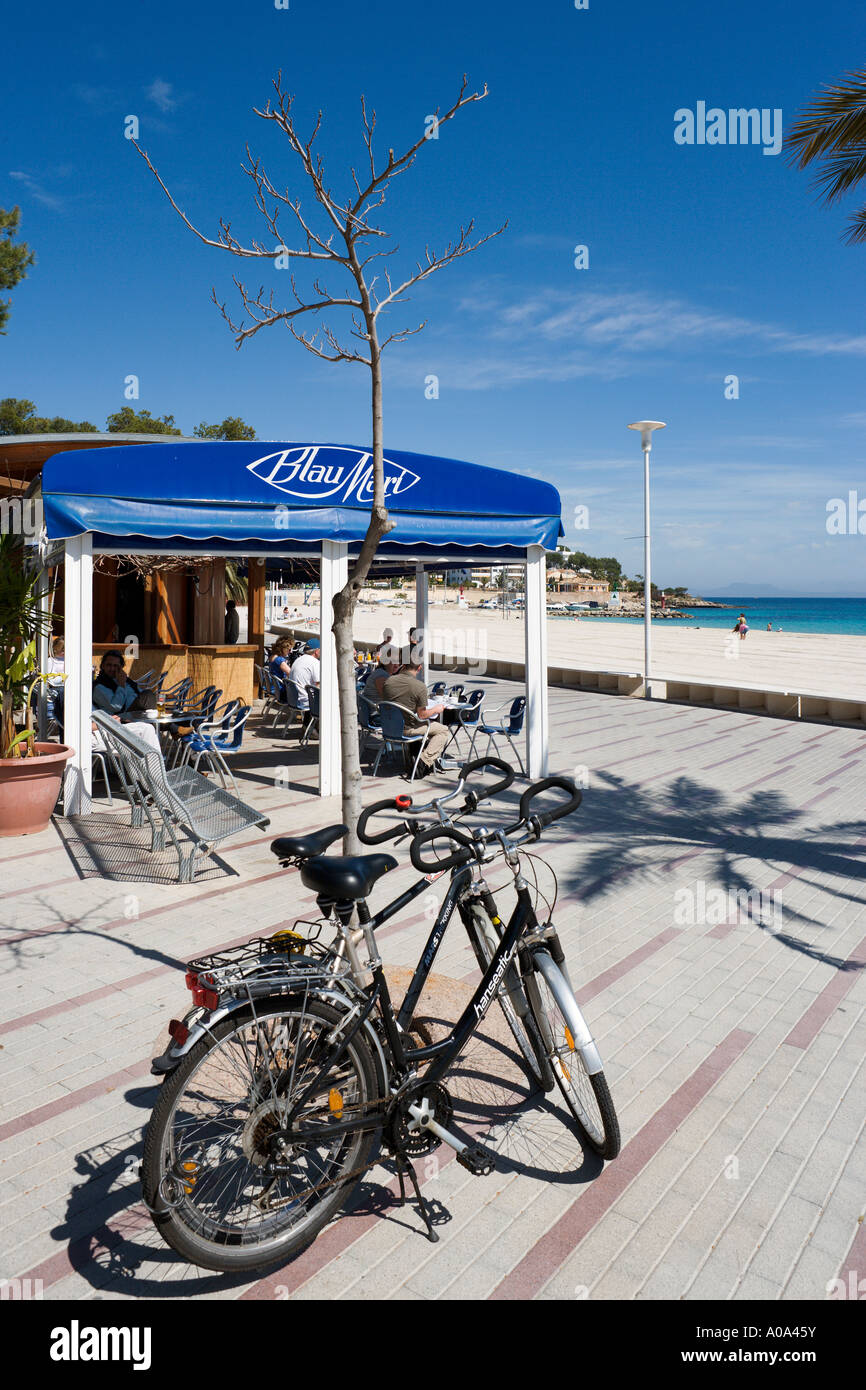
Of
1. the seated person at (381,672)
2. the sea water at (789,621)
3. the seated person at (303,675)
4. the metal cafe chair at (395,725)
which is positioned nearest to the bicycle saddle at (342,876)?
the metal cafe chair at (395,725)

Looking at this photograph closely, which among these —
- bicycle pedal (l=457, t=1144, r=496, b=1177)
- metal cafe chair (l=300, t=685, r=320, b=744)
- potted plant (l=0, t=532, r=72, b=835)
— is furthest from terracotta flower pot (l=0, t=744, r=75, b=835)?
bicycle pedal (l=457, t=1144, r=496, b=1177)

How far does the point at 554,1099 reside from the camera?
3.49 metres

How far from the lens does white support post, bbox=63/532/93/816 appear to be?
7879mm

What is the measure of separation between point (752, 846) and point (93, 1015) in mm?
5036

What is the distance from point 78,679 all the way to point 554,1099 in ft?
19.2

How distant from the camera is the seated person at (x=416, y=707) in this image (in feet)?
31.2

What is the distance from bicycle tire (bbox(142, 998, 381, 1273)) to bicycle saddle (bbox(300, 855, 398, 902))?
0.30m

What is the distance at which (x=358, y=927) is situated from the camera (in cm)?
270

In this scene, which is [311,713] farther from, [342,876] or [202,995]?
[202,995]

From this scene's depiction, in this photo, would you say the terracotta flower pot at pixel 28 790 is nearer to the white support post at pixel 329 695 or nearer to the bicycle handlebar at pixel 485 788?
the white support post at pixel 329 695

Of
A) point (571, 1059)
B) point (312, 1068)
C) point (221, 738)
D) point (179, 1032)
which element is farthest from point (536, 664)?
point (179, 1032)

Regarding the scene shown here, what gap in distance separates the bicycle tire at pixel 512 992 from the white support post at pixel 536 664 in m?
6.21

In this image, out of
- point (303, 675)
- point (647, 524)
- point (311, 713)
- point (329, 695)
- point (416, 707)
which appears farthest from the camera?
point (647, 524)

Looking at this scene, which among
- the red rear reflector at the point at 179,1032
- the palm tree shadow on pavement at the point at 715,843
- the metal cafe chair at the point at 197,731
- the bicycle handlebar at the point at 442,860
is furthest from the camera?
the metal cafe chair at the point at 197,731
